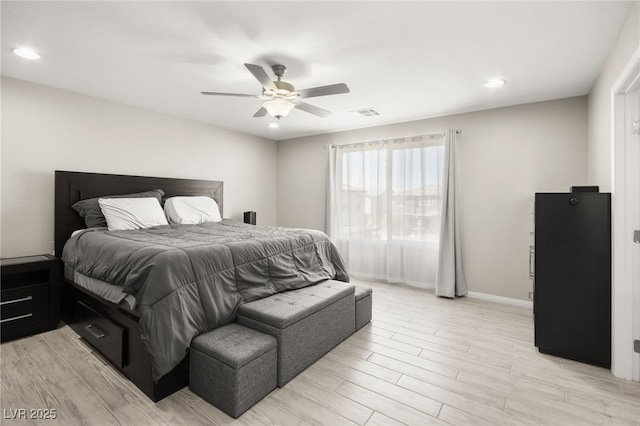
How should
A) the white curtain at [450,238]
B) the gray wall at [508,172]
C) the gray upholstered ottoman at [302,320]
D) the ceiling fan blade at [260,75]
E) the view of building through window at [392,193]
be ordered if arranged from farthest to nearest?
the view of building through window at [392,193] → the white curtain at [450,238] → the gray wall at [508,172] → the ceiling fan blade at [260,75] → the gray upholstered ottoman at [302,320]

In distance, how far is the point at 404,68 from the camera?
275 cm

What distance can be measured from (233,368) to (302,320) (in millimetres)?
606

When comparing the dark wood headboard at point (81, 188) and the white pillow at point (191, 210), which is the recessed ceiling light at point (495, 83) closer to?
the white pillow at point (191, 210)

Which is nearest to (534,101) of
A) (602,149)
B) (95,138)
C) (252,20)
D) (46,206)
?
(602,149)

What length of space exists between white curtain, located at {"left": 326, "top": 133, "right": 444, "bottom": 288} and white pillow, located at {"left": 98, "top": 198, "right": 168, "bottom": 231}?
270 centimetres

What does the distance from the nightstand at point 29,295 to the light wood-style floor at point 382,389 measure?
0.11 meters

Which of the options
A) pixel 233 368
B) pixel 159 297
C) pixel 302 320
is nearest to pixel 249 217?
pixel 302 320

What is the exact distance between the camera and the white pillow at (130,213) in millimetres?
3139

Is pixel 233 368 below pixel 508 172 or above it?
Result: below

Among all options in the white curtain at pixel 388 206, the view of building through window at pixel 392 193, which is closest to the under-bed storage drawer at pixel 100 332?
the white curtain at pixel 388 206

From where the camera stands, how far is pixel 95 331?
2.35 metres

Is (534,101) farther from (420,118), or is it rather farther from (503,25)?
(503,25)

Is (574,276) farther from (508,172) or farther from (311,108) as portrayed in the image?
(311,108)

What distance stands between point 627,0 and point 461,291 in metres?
3.19
